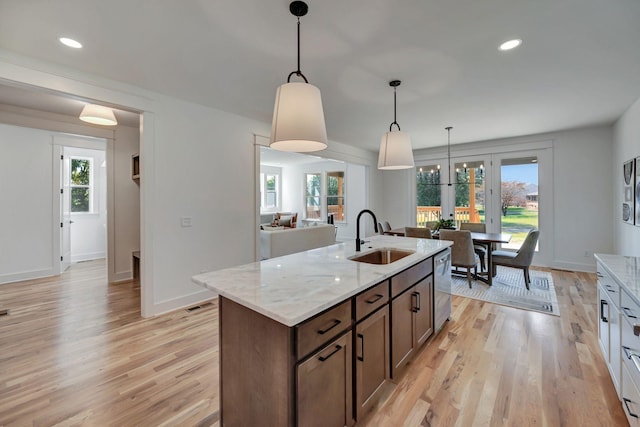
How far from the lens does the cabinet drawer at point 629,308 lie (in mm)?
1381

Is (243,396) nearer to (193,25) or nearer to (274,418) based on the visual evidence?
(274,418)

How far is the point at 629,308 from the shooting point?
150 centimetres

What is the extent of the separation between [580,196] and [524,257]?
226 centimetres

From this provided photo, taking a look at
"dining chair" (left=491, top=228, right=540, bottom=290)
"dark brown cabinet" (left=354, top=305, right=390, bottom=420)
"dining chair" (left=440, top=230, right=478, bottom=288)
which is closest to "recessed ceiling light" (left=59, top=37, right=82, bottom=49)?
"dark brown cabinet" (left=354, top=305, right=390, bottom=420)

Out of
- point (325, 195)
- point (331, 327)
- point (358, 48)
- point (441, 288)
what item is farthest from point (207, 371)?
point (325, 195)

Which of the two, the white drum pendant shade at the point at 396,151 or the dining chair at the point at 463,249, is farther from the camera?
the dining chair at the point at 463,249

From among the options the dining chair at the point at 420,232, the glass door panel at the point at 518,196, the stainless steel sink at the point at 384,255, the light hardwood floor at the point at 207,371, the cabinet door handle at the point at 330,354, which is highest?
the glass door panel at the point at 518,196

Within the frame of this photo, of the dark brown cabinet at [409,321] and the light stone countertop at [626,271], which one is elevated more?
the light stone countertop at [626,271]

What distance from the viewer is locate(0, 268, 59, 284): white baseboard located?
14.2 feet

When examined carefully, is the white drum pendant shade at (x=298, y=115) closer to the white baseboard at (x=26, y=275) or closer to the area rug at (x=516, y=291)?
the area rug at (x=516, y=291)

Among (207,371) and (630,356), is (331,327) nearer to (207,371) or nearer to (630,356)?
(207,371)

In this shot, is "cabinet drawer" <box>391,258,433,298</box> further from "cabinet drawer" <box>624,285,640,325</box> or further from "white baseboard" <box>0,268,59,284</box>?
"white baseboard" <box>0,268,59,284</box>

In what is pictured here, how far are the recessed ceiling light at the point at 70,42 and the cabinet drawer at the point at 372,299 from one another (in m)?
2.90

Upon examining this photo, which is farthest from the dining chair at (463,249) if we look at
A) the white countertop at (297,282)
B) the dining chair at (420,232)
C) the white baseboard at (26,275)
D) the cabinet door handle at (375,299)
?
the white baseboard at (26,275)
